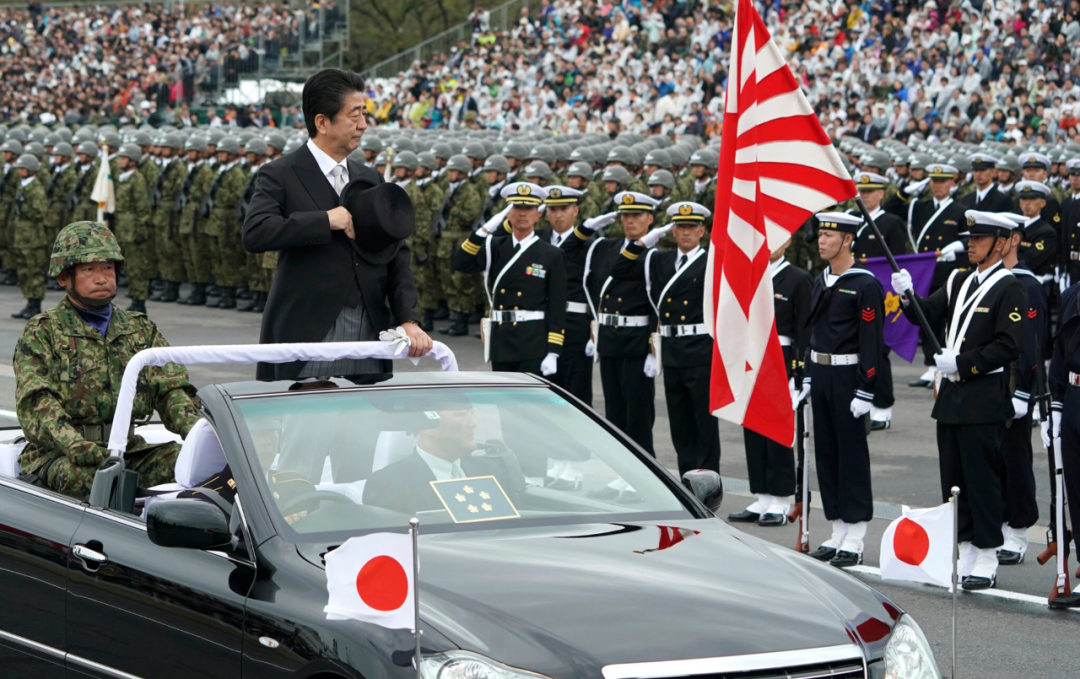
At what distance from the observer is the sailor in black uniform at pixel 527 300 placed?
11.2m

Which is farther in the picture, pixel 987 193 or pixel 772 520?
pixel 987 193

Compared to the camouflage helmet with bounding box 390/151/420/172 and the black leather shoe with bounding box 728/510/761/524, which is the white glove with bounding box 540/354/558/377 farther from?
the camouflage helmet with bounding box 390/151/420/172

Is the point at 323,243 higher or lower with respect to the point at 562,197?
lower

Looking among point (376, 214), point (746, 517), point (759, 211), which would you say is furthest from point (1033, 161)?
point (376, 214)

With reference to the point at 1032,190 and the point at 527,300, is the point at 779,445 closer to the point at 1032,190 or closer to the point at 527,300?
the point at 527,300

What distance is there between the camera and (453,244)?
1958 centimetres

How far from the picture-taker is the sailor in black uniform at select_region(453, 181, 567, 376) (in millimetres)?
11172

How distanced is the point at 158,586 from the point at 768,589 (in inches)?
67.4

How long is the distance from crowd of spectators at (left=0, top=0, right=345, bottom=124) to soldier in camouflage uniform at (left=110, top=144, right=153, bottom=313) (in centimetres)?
2106

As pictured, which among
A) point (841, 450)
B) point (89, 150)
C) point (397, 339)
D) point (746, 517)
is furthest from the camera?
Result: point (89, 150)

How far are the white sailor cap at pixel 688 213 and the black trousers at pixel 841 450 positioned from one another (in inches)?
71.5

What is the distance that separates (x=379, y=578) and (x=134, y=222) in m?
19.5

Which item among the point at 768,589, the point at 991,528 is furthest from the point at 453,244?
the point at 768,589

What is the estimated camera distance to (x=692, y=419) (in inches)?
417
